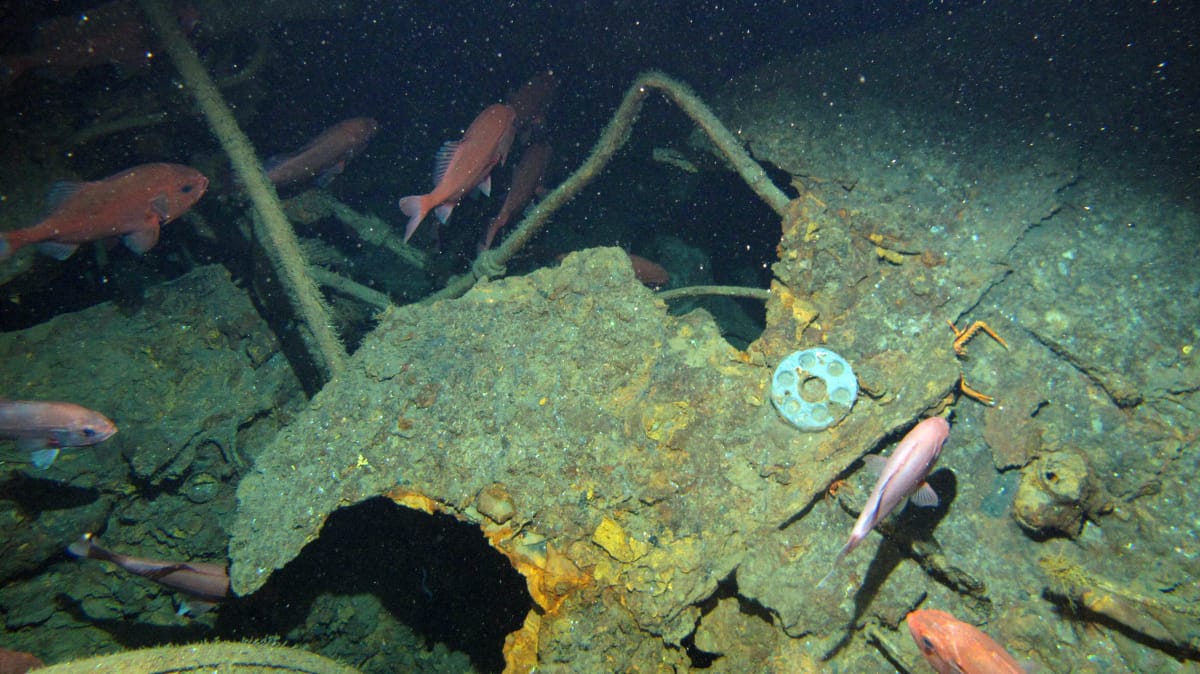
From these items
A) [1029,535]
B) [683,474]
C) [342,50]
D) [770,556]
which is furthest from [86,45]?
[1029,535]

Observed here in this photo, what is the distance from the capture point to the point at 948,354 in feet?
7.86

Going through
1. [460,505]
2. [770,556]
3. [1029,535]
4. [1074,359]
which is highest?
[1074,359]

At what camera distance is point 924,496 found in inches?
82.0

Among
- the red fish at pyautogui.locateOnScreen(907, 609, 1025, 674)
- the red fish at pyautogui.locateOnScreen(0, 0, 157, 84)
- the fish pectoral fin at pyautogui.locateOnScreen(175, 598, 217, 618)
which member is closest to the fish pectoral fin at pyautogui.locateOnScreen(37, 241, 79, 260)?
the red fish at pyautogui.locateOnScreen(0, 0, 157, 84)

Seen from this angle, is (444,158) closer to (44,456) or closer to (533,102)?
(533,102)

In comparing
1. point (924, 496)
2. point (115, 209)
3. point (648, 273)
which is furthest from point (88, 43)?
point (924, 496)

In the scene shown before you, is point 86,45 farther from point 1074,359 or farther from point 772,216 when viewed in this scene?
point 1074,359

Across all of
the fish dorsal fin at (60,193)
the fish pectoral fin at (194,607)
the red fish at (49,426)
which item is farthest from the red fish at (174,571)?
the fish dorsal fin at (60,193)

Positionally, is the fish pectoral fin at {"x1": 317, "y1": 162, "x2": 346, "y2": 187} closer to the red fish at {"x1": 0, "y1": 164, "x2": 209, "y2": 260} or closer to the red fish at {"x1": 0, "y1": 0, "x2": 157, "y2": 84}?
the red fish at {"x1": 0, "y1": 164, "x2": 209, "y2": 260}

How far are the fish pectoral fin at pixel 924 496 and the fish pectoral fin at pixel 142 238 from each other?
18.6ft

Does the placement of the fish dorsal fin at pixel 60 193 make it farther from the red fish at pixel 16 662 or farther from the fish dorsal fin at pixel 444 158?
the red fish at pixel 16 662

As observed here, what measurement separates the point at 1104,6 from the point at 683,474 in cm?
529

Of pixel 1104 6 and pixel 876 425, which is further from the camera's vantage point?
pixel 1104 6

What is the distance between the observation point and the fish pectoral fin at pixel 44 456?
3.21 meters
